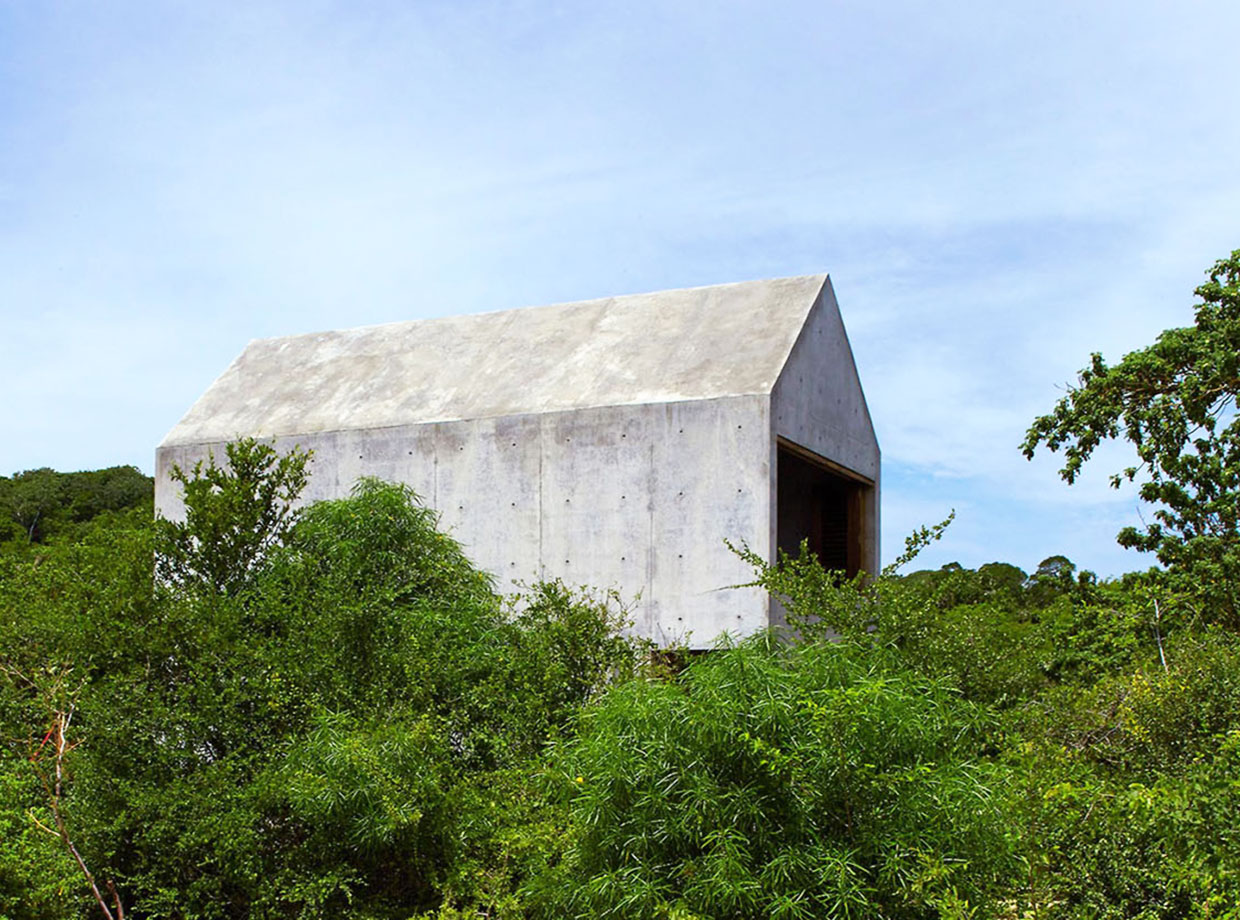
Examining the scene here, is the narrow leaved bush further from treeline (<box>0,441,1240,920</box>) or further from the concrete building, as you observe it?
the concrete building

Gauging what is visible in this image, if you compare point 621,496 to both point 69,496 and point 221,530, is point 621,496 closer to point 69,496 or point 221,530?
point 221,530

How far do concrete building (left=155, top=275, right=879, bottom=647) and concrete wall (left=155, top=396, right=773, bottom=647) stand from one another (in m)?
0.02

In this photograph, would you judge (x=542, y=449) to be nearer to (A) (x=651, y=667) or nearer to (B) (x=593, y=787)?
(A) (x=651, y=667)

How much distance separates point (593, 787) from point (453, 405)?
7.01m

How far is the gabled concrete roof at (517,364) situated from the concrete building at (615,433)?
0.09 feet

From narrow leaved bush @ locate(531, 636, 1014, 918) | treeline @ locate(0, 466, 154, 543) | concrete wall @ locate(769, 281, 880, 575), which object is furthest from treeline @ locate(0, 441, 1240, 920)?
treeline @ locate(0, 466, 154, 543)

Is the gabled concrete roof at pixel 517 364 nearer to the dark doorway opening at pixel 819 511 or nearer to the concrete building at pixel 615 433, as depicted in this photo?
the concrete building at pixel 615 433

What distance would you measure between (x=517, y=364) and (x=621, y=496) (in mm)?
2340

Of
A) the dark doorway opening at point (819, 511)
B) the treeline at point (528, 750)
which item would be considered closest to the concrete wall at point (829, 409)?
the dark doorway opening at point (819, 511)

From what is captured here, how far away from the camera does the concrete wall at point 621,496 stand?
10.9 m

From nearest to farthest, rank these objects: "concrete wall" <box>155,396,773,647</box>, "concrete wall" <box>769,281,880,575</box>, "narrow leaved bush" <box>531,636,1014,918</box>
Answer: "narrow leaved bush" <box>531,636,1014,918</box>
"concrete wall" <box>155,396,773,647</box>
"concrete wall" <box>769,281,880,575</box>

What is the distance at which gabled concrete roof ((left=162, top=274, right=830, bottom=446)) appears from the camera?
464 inches

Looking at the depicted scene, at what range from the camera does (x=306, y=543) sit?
35.0 feet

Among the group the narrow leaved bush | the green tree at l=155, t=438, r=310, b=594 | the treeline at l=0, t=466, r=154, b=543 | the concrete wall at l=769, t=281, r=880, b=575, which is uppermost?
the treeline at l=0, t=466, r=154, b=543
